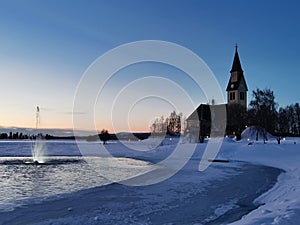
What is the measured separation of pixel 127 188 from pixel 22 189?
3966 millimetres

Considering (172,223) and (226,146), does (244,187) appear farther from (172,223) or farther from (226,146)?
(226,146)

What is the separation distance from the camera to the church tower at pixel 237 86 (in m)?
88.4

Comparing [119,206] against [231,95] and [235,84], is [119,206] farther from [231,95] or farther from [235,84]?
[231,95]

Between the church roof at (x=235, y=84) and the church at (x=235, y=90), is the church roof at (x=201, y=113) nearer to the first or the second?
the church at (x=235, y=90)

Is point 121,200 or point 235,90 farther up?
point 235,90

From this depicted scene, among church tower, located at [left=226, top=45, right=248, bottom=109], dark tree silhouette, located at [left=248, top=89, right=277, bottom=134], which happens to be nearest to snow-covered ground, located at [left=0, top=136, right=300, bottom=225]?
dark tree silhouette, located at [left=248, top=89, right=277, bottom=134]

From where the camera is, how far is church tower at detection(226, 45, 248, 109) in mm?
88438

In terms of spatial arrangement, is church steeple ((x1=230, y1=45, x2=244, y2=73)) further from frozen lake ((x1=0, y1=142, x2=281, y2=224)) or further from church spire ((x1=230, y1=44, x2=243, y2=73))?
frozen lake ((x1=0, y1=142, x2=281, y2=224))

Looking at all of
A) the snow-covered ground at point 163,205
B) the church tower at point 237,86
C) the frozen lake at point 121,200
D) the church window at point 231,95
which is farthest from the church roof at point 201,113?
the frozen lake at point 121,200

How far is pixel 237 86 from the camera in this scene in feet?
290

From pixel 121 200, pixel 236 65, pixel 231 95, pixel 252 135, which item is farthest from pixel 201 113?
pixel 121 200

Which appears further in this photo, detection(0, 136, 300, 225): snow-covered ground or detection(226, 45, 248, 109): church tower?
detection(226, 45, 248, 109): church tower

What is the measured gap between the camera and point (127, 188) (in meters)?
12.8

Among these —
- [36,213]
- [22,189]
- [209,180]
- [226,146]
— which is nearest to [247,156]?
[226,146]
